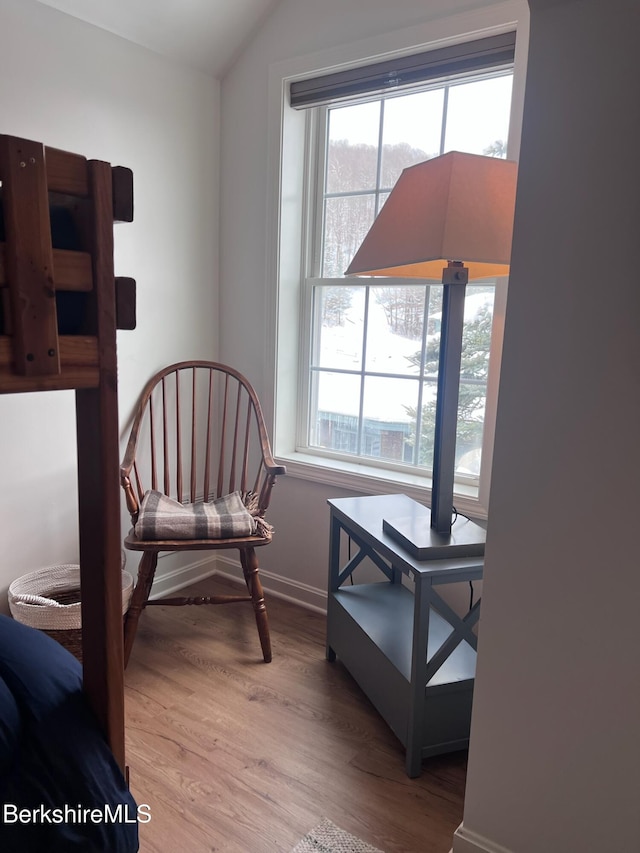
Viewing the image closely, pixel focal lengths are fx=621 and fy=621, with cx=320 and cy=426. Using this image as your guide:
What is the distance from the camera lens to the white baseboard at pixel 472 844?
1289 mm

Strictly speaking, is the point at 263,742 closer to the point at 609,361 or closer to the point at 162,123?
the point at 609,361

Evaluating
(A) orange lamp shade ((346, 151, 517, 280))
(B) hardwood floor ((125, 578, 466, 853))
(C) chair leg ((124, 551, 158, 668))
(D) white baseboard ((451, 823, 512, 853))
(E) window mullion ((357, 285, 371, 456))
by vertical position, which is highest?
(A) orange lamp shade ((346, 151, 517, 280))

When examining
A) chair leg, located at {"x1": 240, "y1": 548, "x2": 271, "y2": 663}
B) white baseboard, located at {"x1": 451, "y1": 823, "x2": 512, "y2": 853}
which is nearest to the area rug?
white baseboard, located at {"x1": 451, "y1": 823, "x2": 512, "y2": 853}

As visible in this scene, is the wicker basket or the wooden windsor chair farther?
the wooden windsor chair

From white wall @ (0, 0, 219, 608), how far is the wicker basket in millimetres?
66

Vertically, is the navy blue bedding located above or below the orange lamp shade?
below

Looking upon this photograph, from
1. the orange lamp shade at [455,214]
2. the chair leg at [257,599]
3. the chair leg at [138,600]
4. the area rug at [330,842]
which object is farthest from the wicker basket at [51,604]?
the orange lamp shade at [455,214]

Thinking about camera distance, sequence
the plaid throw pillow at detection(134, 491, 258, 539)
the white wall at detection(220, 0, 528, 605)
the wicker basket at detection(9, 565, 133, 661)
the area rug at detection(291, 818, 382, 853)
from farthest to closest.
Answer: the white wall at detection(220, 0, 528, 605)
the plaid throw pillow at detection(134, 491, 258, 539)
the wicker basket at detection(9, 565, 133, 661)
the area rug at detection(291, 818, 382, 853)

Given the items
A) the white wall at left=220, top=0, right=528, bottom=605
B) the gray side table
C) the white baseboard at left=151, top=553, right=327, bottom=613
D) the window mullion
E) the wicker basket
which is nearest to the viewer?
the gray side table

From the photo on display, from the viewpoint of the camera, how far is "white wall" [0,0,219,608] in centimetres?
200

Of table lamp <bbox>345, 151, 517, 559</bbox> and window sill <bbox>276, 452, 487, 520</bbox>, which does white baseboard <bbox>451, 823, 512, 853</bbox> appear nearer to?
table lamp <bbox>345, 151, 517, 559</bbox>

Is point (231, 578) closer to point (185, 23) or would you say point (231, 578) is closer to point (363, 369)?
point (363, 369)

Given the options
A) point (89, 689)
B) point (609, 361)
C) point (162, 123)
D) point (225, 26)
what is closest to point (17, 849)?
point (89, 689)

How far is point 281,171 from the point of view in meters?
2.46
